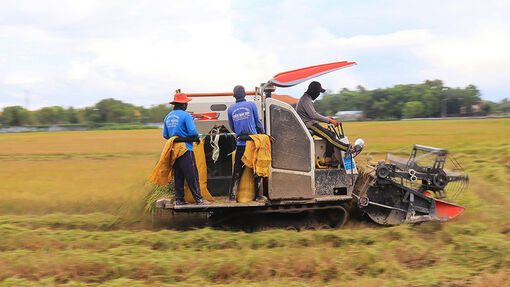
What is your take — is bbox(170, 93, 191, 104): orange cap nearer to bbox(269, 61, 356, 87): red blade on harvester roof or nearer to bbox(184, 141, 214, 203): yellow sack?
bbox(184, 141, 214, 203): yellow sack

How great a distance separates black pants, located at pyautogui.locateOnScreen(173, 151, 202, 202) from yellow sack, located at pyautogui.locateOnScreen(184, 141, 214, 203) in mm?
143

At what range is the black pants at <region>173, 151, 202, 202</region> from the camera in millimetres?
6027

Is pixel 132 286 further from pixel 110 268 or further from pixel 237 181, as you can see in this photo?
pixel 237 181

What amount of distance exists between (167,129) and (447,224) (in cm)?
429

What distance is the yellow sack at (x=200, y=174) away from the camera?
20.6 ft

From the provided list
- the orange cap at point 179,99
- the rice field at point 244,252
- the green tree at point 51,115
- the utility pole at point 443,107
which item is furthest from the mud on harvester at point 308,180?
the green tree at point 51,115

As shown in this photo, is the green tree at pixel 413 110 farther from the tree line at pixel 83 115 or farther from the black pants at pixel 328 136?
the black pants at pixel 328 136

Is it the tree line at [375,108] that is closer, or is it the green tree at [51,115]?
the tree line at [375,108]

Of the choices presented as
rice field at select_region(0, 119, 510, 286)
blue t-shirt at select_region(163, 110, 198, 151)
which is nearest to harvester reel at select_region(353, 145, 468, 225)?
rice field at select_region(0, 119, 510, 286)

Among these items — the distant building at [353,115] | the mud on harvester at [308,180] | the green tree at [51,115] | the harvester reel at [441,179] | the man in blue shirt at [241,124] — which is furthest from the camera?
the green tree at [51,115]

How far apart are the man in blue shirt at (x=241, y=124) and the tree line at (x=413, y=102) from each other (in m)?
30.6

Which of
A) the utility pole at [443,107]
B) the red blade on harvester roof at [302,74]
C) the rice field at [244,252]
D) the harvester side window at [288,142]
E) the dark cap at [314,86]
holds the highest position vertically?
the utility pole at [443,107]

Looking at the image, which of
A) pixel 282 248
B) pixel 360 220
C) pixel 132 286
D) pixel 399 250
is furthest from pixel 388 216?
pixel 132 286

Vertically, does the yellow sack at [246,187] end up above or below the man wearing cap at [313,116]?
below
